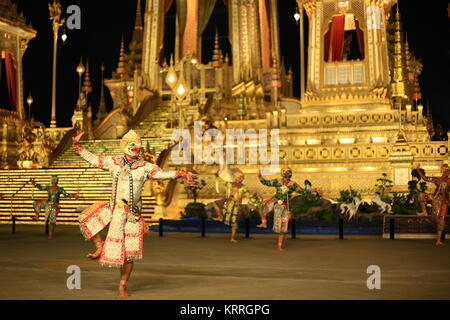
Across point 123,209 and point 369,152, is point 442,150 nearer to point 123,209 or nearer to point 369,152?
point 369,152

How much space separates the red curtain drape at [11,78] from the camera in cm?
4072

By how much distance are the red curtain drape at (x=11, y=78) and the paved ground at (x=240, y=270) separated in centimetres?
2623

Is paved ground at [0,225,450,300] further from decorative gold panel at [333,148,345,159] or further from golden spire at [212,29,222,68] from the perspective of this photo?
golden spire at [212,29,222,68]

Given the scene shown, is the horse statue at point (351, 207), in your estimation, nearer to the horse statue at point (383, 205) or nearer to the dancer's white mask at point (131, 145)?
the horse statue at point (383, 205)

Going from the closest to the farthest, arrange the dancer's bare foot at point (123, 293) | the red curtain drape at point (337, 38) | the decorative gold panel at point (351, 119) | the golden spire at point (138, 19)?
the dancer's bare foot at point (123, 293), the decorative gold panel at point (351, 119), the red curtain drape at point (337, 38), the golden spire at point (138, 19)

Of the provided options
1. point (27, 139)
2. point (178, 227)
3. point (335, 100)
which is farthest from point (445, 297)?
point (27, 139)

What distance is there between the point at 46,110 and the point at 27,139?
17.3 m

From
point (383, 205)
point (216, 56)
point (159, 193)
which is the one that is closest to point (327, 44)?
point (216, 56)

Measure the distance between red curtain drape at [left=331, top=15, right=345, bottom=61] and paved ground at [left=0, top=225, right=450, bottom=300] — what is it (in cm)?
1470

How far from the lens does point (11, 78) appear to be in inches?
1607

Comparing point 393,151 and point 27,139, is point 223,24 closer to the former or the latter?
point 27,139

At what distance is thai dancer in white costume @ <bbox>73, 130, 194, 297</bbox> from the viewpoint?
27.0ft

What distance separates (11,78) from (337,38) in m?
20.8

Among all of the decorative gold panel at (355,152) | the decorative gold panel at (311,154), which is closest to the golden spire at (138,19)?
the decorative gold panel at (311,154)
